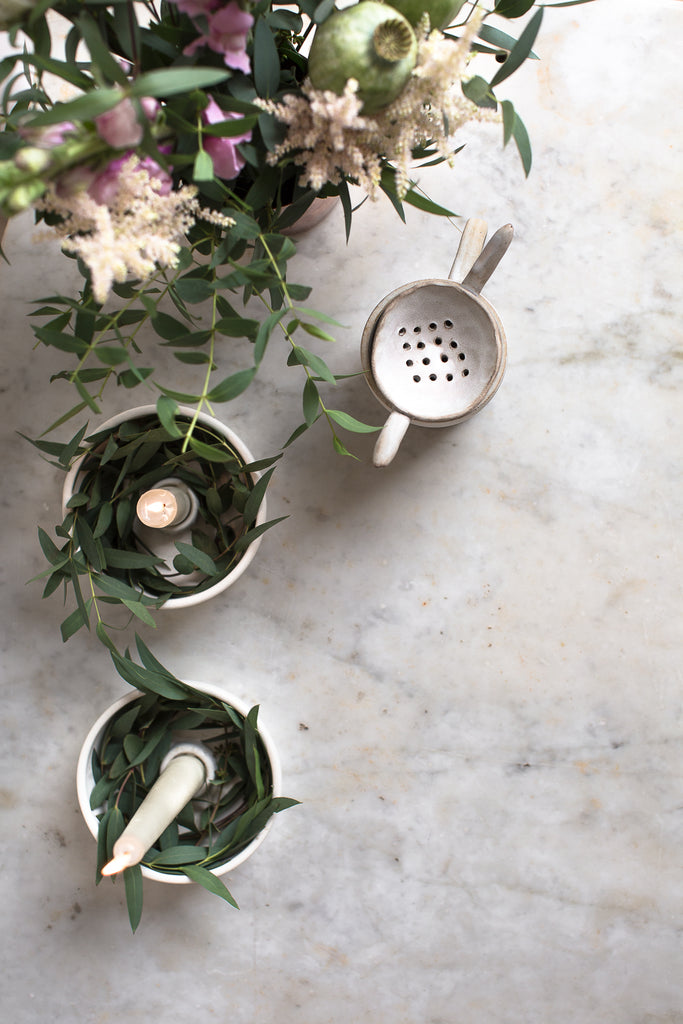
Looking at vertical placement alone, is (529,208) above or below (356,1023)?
above

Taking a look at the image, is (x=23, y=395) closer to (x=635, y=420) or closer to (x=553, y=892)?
(x=635, y=420)

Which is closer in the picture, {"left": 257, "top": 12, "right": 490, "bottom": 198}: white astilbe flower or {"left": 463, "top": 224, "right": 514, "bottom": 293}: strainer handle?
{"left": 257, "top": 12, "right": 490, "bottom": 198}: white astilbe flower

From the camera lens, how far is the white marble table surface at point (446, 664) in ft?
2.82

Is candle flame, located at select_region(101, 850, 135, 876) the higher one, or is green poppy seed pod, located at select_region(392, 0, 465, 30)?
green poppy seed pod, located at select_region(392, 0, 465, 30)

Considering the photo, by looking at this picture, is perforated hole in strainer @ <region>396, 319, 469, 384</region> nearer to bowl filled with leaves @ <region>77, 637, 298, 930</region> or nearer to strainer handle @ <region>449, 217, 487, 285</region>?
strainer handle @ <region>449, 217, 487, 285</region>

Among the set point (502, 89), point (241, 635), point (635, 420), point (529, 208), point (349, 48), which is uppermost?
point (349, 48)

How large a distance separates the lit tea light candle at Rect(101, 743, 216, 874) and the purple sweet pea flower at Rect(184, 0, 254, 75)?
59 cm

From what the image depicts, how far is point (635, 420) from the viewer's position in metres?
0.86

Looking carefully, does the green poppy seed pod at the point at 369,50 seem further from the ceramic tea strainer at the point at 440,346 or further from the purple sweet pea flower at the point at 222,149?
the ceramic tea strainer at the point at 440,346

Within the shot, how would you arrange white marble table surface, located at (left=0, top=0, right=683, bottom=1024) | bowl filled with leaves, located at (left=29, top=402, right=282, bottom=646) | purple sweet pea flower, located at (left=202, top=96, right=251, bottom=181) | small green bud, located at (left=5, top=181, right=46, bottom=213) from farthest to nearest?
white marble table surface, located at (left=0, top=0, right=683, bottom=1024), bowl filled with leaves, located at (left=29, top=402, right=282, bottom=646), purple sweet pea flower, located at (left=202, top=96, right=251, bottom=181), small green bud, located at (left=5, top=181, right=46, bottom=213)

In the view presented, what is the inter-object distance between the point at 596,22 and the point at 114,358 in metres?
0.68

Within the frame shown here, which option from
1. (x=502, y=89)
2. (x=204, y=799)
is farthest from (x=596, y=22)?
(x=204, y=799)

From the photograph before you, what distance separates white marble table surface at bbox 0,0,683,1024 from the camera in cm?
86

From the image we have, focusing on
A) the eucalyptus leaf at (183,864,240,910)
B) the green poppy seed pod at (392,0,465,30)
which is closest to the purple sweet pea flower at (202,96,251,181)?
the green poppy seed pod at (392,0,465,30)
